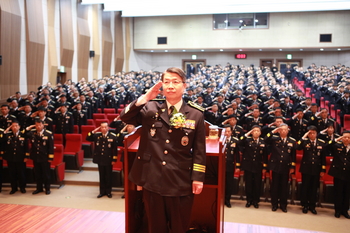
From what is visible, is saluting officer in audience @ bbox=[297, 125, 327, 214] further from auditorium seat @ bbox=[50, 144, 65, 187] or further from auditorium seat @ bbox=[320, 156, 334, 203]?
auditorium seat @ bbox=[50, 144, 65, 187]

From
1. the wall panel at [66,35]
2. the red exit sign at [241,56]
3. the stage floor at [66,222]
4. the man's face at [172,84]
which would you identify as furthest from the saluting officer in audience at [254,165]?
the red exit sign at [241,56]

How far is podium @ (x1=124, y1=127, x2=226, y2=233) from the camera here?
1.76m

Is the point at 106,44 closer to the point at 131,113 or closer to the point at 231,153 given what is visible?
the point at 231,153

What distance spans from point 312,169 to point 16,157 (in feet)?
15.2

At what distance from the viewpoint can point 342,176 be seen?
4.47 metres

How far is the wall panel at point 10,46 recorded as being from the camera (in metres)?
8.88

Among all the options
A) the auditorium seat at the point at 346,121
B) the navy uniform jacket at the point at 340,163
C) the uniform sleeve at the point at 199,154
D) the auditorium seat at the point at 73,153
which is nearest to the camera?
the uniform sleeve at the point at 199,154

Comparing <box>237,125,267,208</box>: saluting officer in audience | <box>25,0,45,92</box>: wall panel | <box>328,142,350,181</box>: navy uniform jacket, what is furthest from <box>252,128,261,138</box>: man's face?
<box>25,0,45,92</box>: wall panel

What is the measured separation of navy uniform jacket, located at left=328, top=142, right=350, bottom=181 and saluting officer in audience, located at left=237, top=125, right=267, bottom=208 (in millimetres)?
966

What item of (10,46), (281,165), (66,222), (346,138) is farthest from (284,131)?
(10,46)

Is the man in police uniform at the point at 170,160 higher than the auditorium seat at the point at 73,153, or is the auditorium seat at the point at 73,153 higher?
the man in police uniform at the point at 170,160

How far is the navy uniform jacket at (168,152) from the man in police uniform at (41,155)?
3.93 meters

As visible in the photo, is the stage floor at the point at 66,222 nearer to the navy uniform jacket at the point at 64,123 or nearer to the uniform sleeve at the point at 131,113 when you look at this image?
the uniform sleeve at the point at 131,113

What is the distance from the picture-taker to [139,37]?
18.7m
